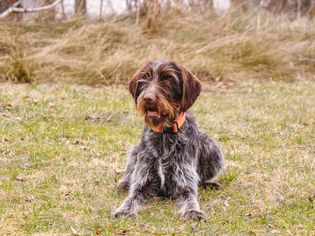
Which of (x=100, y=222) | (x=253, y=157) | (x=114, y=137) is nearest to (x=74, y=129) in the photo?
(x=114, y=137)

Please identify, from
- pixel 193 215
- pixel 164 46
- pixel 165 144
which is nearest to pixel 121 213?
pixel 193 215

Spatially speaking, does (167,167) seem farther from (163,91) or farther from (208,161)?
(163,91)

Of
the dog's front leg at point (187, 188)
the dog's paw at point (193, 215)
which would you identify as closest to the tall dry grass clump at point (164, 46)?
the dog's front leg at point (187, 188)

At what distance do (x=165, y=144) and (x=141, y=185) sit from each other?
42cm

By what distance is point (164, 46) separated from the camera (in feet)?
44.9

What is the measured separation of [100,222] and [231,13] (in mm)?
11710

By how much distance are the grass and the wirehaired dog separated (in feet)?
0.43

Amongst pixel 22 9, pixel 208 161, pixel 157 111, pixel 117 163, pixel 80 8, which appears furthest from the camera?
pixel 80 8

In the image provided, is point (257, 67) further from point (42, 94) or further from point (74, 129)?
point (74, 129)

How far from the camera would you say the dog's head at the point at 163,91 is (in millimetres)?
5297

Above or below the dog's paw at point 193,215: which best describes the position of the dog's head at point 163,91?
above

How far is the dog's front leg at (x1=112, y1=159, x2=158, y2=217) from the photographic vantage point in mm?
5527

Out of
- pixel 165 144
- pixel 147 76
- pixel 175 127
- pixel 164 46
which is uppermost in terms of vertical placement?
pixel 147 76

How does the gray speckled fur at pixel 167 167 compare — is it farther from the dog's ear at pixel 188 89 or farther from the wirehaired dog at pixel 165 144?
the dog's ear at pixel 188 89
